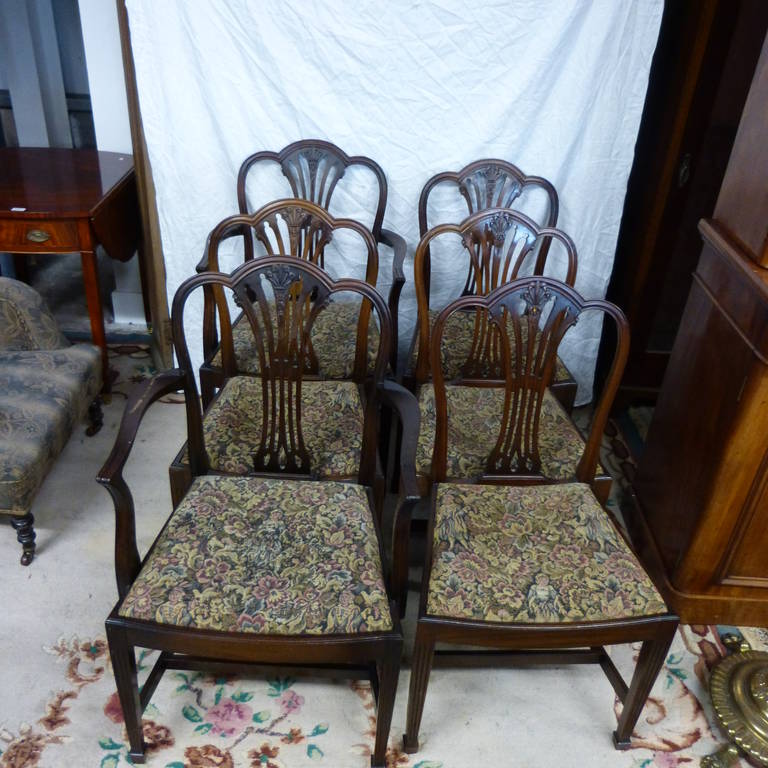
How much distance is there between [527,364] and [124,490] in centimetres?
82

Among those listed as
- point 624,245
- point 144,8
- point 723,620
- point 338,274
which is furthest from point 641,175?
point 144,8

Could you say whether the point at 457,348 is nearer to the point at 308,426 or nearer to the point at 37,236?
the point at 308,426

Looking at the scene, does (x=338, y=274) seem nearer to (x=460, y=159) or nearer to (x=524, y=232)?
(x=460, y=159)

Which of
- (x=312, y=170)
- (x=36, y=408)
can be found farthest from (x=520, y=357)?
(x=36, y=408)

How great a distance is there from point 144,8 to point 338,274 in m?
0.93

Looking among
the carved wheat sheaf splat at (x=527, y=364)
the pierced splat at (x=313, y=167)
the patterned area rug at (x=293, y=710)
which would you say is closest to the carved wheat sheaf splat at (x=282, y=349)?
the carved wheat sheaf splat at (x=527, y=364)

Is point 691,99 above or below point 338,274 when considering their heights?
above

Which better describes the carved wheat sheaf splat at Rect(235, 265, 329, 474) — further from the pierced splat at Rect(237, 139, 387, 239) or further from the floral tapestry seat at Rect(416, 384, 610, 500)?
the pierced splat at Rect(237, 139, 387, 239)

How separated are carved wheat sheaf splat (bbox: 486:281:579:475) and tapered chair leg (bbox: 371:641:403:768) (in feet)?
1.66

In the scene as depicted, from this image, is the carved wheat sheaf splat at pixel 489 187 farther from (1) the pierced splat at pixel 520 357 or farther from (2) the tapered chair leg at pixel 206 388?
(2) the tapered chair leg at pixel 206 388

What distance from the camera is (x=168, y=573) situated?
1271mm

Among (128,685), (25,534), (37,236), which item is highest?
(37,236)

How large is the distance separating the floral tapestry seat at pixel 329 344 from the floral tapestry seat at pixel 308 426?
0.41ft

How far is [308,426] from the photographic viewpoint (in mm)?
1686
